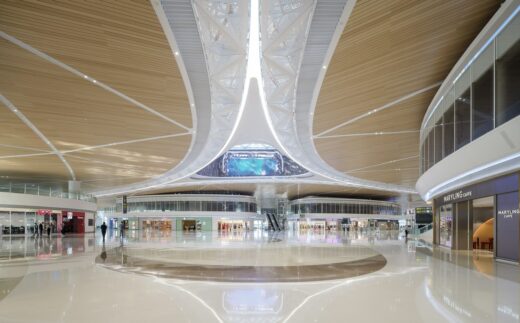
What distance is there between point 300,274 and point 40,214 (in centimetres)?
4157

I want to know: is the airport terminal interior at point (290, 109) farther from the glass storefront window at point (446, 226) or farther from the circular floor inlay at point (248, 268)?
the glass storefront window at point (446, 226)

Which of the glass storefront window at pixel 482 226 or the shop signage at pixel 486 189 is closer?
the shop signage at pixel 486 189

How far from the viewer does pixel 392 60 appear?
1386cm

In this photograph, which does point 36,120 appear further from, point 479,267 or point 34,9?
point 479,267

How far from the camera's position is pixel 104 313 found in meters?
6.60

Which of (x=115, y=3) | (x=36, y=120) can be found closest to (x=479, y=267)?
(x=115, y=3)

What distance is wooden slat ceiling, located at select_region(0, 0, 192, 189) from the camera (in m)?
10.7

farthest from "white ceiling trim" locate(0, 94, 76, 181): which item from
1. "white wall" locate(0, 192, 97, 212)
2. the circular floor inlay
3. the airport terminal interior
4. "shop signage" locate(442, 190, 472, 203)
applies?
"shop signage" locate(442, 190, 472, 203)

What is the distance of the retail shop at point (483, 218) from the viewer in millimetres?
14086

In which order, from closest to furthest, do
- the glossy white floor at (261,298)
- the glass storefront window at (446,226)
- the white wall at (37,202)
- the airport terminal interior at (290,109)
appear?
the glossy white floor at (261,298)
the airport terminal interior at (290,109)
the glass storefront window at (446,226)
the white wall at (37,202)

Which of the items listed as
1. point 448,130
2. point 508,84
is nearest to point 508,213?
point 448,130

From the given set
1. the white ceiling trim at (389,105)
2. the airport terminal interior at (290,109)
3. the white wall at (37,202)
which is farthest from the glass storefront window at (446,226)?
the white wall at (37,202)

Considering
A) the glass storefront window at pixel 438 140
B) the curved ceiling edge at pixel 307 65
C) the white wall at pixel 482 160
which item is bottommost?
the white wall at pixel 482 160

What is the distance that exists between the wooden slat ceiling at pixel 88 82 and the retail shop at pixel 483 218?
39.1 ft
